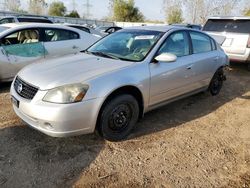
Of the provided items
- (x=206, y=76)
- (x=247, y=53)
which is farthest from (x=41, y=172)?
(x=247, y=53)

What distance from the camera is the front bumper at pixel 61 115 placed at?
10.1 ft

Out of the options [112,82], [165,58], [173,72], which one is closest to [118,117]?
[112,82]

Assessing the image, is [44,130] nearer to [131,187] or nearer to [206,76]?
[131,187]

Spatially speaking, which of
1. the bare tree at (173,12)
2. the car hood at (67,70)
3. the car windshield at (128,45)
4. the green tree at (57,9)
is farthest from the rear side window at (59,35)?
the green tree at (57,9)

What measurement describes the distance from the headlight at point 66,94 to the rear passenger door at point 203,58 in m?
2.34

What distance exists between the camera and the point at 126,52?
13.6ft

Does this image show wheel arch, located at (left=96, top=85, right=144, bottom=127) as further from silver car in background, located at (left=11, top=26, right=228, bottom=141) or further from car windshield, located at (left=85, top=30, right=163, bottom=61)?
car windshield, located at (left=85, top=30, right=163, bottom=61)

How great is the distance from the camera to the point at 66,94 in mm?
3113

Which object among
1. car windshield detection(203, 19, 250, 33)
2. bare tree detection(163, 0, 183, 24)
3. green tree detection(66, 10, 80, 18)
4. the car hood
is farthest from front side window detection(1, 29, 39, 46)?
green tree detection(66, 10, 80, 18)

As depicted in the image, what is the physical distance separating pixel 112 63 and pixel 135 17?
161 feet

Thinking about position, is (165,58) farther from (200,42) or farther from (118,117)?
(200,42)

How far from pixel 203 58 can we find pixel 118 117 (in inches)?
90.8

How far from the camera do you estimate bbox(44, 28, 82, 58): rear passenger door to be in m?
6.32

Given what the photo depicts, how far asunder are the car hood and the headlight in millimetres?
68
